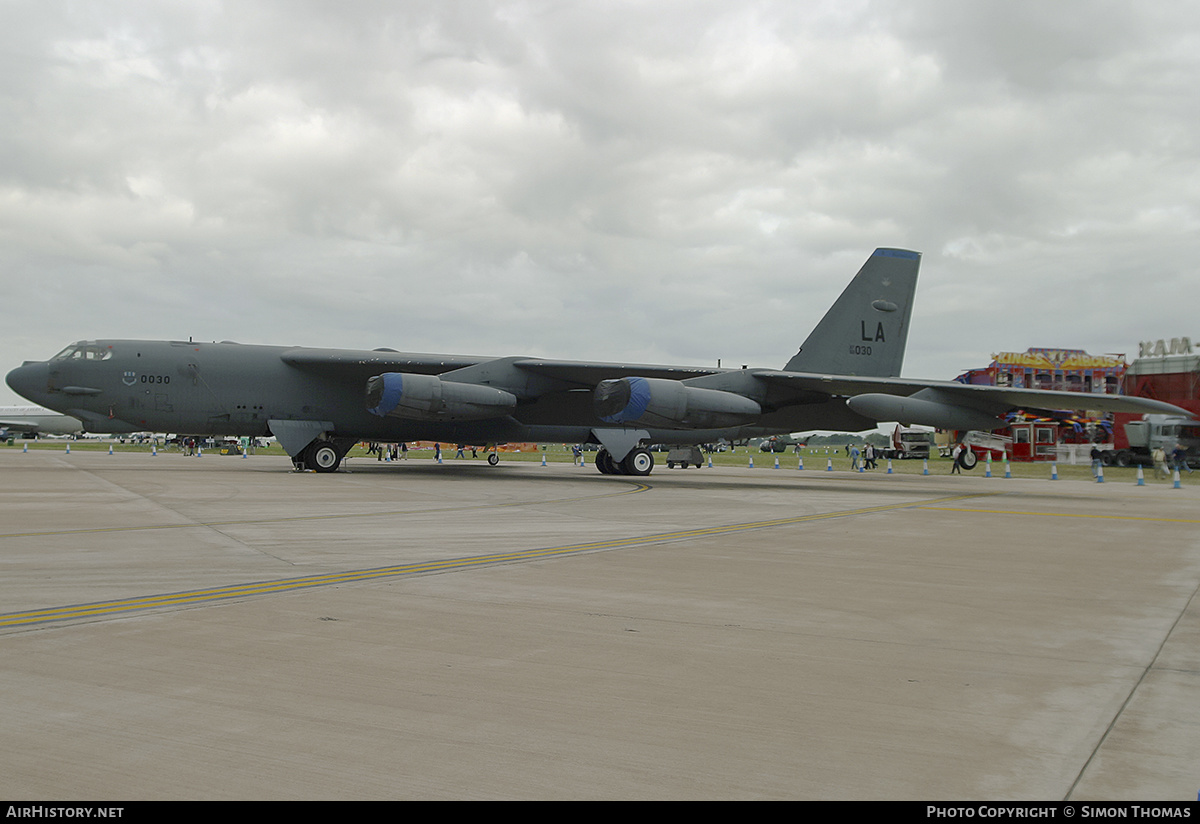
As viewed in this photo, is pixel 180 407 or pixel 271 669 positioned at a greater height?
pixel 180 407

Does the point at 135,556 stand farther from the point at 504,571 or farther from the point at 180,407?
the point at 180,407

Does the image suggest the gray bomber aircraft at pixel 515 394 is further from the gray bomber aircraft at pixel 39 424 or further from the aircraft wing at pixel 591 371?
the gray bomber aircraft at pixel 39 424

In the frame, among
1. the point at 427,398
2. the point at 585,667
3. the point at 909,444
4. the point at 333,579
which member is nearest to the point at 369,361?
the point at 427,398

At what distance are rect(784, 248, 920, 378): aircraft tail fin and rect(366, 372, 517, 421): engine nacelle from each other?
8.92 m

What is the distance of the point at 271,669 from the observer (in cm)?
404

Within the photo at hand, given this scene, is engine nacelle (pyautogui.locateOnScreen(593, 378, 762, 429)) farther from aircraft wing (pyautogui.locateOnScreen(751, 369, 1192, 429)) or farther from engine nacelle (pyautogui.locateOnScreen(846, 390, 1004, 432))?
engine nacelle (pyautogui.locateOnScreen(846, 390, 1004, 432))

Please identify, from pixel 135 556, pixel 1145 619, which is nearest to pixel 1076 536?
pixel 1145 619

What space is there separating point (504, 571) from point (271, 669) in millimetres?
3261

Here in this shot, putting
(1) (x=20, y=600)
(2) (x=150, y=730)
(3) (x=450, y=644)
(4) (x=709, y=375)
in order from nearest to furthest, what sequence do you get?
(2) (x=150, y=730)
(3) (x=450, y=644)
(1) (x=20, y=600)
(4) (x=709, y=375)

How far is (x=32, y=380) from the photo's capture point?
2083 centimetres

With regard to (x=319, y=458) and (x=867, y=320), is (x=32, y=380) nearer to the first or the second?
(x=319, y=458)

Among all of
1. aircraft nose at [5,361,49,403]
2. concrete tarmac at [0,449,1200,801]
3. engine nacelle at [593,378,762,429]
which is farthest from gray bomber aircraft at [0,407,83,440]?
concrete tarmac at [0,449,1200,801]

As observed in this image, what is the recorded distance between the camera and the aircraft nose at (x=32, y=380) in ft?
68.4

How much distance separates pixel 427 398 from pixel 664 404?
5.75 meters
